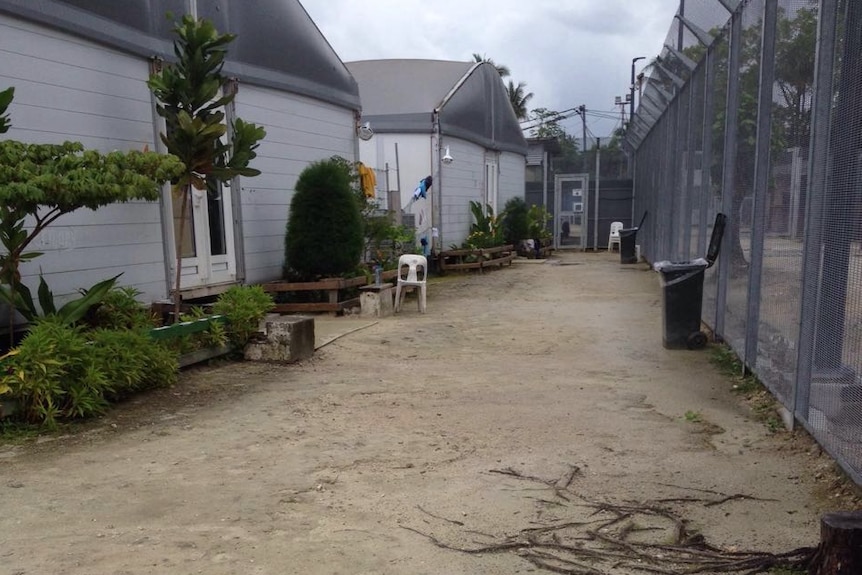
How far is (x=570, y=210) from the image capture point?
22.6m

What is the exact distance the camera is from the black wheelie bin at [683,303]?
263 inches

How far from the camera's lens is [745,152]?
576 centimetres

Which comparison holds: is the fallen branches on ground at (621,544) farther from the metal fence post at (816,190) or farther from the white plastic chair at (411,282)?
the white plastic chair at (411,282)

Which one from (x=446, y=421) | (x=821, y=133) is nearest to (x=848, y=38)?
(x=821, y=133)

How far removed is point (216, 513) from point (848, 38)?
3.95 m

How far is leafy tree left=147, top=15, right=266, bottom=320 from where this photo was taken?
249 inches

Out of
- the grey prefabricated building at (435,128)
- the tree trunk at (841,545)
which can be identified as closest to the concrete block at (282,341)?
the tree trunk at (841,545)

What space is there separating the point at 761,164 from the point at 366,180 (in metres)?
6.95

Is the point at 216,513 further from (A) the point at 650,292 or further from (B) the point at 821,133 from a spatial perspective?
(A) the point at 650,292

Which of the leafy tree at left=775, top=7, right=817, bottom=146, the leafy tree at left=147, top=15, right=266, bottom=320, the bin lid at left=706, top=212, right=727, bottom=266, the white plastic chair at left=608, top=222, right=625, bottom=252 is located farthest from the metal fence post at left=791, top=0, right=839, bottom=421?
the white plastic chair at left=608, top=222, right=625, bottom=252

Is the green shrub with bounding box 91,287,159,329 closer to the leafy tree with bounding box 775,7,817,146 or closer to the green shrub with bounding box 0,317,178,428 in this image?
the green shrub with bounding box 0,317,178,428

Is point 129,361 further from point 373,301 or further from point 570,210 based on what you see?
point 570,210

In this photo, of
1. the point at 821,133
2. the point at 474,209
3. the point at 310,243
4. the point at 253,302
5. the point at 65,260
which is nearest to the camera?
the point at 821,133

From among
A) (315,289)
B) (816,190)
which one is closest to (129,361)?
(315,289)
